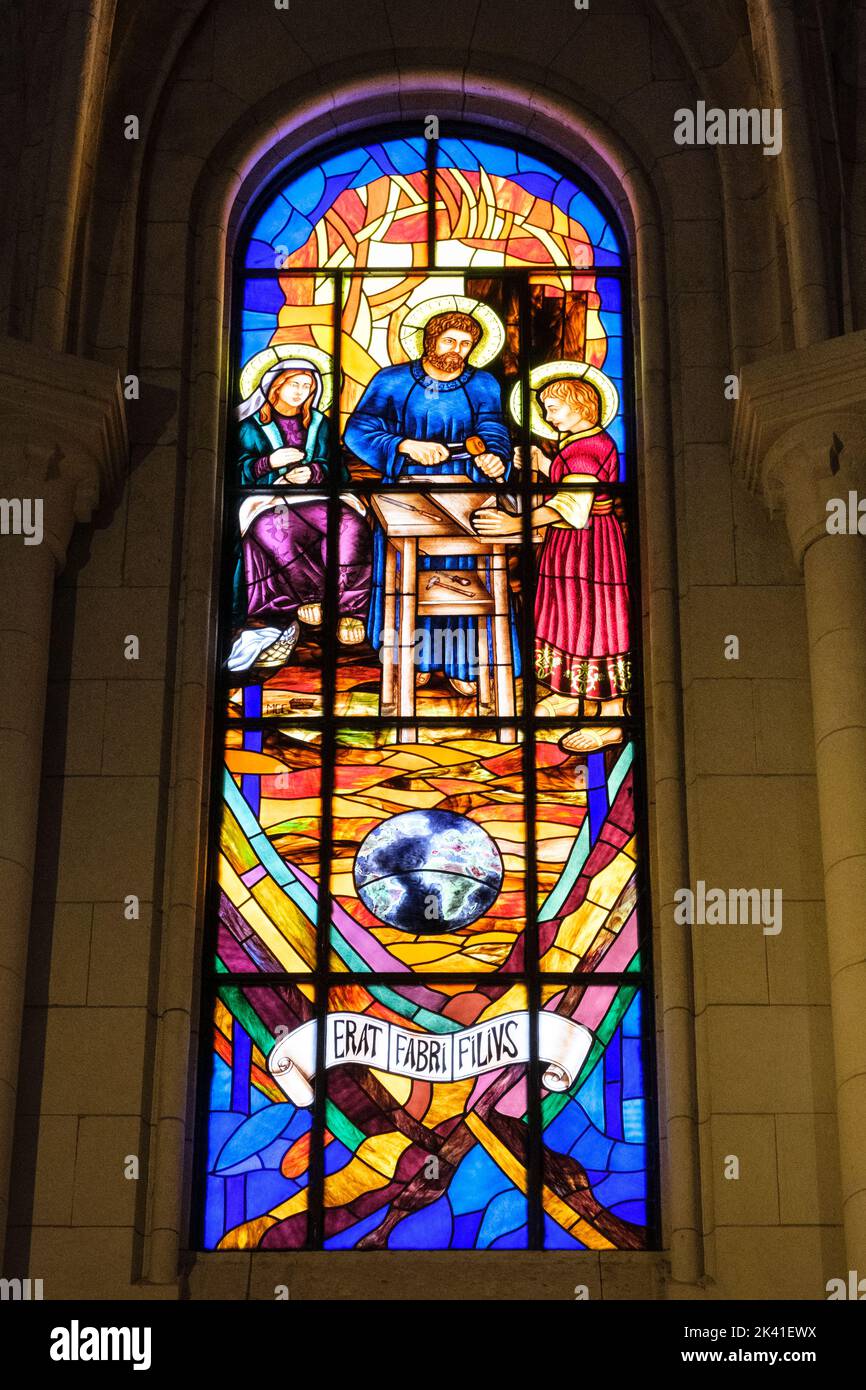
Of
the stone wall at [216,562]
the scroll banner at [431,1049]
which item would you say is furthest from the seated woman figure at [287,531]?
the scroll banner at [431,1049]

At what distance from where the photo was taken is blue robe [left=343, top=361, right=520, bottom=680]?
10281 mm

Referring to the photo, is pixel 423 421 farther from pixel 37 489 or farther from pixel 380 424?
pixel 37 489

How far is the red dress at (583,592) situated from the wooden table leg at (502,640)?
132 mm

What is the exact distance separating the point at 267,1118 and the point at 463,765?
175cm

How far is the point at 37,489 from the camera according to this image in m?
9.52

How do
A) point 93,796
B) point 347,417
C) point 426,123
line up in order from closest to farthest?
1. point 93,796
2. point 347,417
3. point 426,123

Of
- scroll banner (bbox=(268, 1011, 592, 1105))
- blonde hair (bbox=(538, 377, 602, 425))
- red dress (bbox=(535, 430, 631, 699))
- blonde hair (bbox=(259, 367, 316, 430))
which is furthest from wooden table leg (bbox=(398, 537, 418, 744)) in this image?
scroll banner (bbox=(268, 1011, 592, 1105))

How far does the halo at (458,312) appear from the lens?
417 inches

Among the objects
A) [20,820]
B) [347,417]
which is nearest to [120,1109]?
[20,820]

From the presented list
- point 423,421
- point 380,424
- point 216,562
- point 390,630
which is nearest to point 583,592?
point 390,630

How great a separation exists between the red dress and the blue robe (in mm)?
342

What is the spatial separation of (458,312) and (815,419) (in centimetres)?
207

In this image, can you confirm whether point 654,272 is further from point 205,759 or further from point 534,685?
point 205,759

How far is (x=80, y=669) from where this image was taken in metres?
9.54
